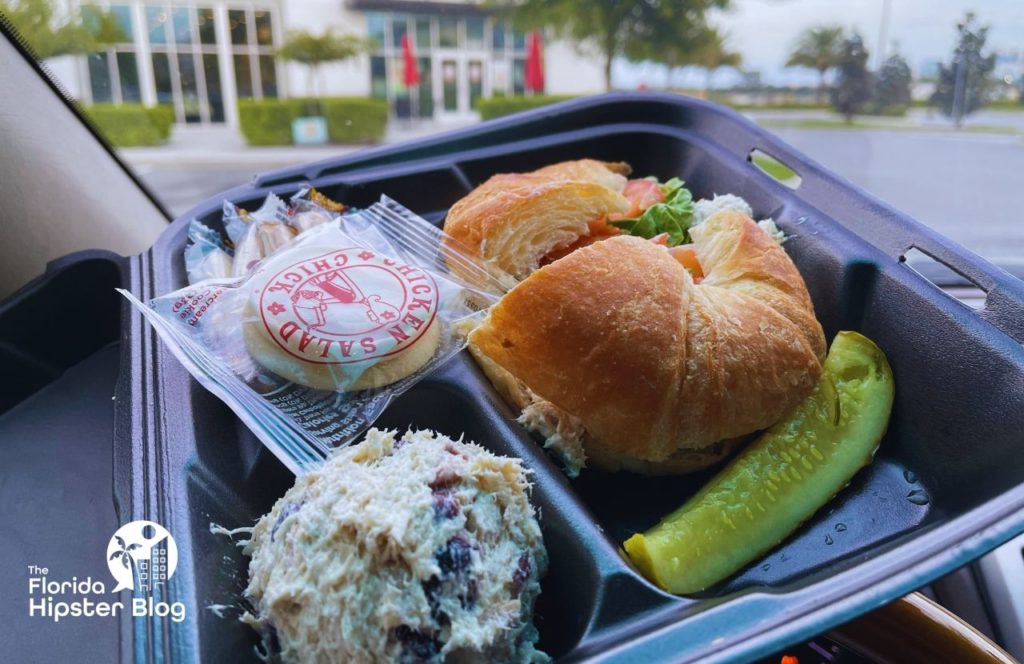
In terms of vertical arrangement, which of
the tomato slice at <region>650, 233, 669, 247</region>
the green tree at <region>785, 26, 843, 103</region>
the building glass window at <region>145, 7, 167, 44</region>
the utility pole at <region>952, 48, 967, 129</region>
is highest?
A: the building glass window at <region>145, 7, 167, 44</region>

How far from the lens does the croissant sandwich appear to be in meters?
1.20

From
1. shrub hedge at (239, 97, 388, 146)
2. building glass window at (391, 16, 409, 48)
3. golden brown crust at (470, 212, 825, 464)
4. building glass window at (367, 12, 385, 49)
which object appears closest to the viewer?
golden brown crust at (470, 212, 825, 464)

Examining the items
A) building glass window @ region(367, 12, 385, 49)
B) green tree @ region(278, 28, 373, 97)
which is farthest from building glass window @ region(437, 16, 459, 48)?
green tree @ region(278, 28, 373, 97)

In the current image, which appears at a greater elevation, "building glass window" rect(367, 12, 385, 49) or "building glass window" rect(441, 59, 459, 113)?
"building glass window" rect(367, 12, 385, 49)

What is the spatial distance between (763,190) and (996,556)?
1.06m

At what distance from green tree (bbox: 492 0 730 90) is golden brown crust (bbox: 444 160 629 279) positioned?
168 cm

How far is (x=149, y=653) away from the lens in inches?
33.3

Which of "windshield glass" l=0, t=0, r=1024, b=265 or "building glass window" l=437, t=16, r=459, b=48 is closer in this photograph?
"windshield glass" l=0, t=0, r=1024, b=265

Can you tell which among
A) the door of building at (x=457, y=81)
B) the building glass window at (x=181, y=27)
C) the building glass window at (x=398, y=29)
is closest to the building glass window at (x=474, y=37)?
the door of building at (x=457, y=81)

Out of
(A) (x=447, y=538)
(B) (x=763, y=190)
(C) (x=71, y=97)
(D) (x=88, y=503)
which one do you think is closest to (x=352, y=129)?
(C) (x=71, y=97)

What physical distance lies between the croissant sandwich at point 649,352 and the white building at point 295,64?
215 cm

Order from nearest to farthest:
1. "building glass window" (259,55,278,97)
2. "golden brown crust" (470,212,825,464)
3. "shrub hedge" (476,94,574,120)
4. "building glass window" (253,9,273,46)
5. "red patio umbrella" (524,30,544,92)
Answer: "golden brown crust" (470,212,825,464), "shrub hedge" (476,94,574,120), "red patio umbrella" (524,30,544,92), "building glass window" (253,9,273,46), "building glass window" (259,55,278,97)

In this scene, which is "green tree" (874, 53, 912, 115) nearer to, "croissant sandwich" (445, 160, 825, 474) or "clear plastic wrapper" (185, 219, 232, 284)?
"croissant sandwich" (445, 160, 825, 474)

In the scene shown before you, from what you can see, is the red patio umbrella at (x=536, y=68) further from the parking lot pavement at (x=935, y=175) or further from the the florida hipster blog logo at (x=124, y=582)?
the the florida hipster blog logo at (x=124, y=582)
